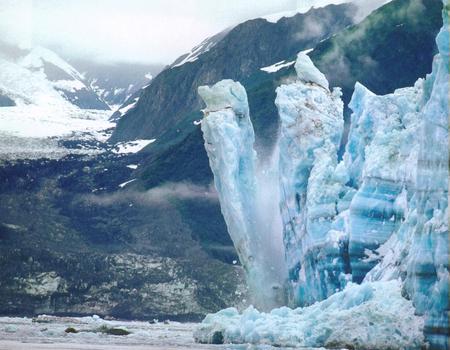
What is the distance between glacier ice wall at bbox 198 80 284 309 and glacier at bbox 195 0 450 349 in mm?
117

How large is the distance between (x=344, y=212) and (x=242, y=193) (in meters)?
15.0

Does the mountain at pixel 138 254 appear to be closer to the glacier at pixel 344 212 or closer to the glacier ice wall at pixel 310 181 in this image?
the glacier at pixel 344 212

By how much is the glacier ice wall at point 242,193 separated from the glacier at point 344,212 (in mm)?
117

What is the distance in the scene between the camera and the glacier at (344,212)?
4988 cm

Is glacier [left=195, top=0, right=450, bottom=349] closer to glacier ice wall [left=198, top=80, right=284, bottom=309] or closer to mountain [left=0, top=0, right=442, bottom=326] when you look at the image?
glacier ice wall [left=198, top=80, right=284, bottom=309]

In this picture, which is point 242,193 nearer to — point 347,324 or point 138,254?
point 347,324

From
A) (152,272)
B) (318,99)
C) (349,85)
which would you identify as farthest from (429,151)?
(349,85)

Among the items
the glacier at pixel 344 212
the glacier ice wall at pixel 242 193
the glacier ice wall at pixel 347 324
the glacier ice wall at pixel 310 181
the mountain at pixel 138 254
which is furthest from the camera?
the mountain at pixel 138 254

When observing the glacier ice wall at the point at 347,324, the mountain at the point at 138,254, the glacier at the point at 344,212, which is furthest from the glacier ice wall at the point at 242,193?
the mountain at the point at 138,254

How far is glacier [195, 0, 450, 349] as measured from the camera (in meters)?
49.9

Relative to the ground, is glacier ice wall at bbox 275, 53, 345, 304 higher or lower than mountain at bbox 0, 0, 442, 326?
higher

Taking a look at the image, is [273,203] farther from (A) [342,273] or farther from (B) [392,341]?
(B) [392,341]

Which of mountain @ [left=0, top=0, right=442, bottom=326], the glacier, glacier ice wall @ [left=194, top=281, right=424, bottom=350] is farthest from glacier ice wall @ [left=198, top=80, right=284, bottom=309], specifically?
mountain @ [left=0, top=0, right=442, bottom=326]

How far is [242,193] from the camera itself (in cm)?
8344
